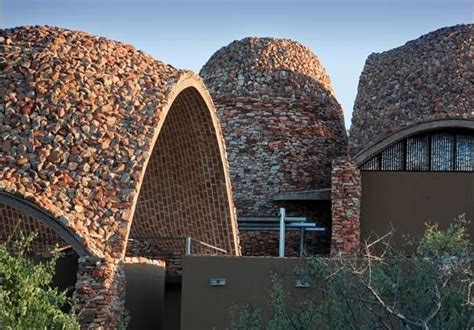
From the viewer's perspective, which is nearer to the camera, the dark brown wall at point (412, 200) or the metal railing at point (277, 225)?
the dark brown wall at point (412, 200)

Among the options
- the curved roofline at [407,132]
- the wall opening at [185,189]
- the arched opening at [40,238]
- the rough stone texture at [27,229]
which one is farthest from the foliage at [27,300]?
the curved roofline at [407,132]

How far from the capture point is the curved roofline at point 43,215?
46.3ft

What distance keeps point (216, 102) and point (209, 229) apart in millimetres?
5697

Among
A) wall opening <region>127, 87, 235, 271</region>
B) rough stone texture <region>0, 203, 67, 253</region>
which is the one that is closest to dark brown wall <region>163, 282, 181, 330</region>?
wall opening <region>127, 87, 235, 271</region>

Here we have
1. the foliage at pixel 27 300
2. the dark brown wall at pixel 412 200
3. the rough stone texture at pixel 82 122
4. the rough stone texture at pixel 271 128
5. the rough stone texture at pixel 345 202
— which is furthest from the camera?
the rough stone texture at pixel 271 128

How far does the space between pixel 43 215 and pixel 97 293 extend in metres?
1.30

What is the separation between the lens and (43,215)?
14219 millimetres

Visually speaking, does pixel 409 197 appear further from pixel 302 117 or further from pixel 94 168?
pixel 94 168

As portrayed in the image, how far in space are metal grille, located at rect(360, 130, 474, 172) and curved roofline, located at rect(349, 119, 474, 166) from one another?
0.30 metres

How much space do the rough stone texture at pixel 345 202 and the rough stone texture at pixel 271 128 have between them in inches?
125

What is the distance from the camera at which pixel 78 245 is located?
14.2 m

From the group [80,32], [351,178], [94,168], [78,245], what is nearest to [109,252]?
[78,245]

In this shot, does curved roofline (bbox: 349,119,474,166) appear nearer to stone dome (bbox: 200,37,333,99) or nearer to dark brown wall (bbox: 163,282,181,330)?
stone dome (bbox: 200,37,333,99)

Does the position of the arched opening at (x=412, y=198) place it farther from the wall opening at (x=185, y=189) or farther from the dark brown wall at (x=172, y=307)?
the dark brown wall at (x=172, y=307)
